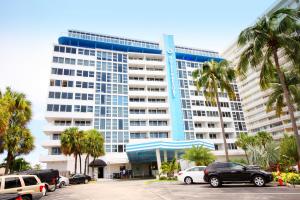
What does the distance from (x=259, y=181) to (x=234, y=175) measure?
1567 mm

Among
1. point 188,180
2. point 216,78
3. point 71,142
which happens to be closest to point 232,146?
point 216,78

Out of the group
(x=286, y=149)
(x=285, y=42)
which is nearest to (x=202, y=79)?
(x=285, y=42)

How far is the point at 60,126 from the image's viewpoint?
45406 millimetres

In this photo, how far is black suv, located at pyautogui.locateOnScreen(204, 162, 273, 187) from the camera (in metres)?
14.6

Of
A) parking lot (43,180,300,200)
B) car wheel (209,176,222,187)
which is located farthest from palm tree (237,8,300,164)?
car wheel (209,176,222,187)

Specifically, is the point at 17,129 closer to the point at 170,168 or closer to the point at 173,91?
the point at 170,168

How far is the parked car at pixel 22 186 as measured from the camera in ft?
35.7

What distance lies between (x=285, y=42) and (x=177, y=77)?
141ft

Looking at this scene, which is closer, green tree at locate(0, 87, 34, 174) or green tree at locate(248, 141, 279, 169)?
green tree at locate(0, 87, 34, 174)

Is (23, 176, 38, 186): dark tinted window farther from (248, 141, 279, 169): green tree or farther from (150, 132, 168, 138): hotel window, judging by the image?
(150, 132, 168, 138): hotel window

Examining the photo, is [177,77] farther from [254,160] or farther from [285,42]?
[285,42]

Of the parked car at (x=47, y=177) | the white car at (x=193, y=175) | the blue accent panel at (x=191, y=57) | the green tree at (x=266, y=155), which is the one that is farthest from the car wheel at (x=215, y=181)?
the blue accent panel at (x=191, y=57)

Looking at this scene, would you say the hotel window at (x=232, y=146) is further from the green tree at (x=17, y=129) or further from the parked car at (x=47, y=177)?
the green tree at (x=17, y=129)

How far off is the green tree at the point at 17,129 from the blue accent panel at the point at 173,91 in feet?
114
